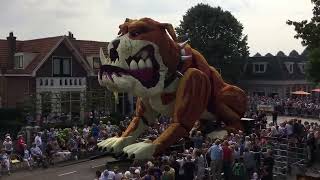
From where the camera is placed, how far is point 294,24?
25.1 m

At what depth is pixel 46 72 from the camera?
138 ft

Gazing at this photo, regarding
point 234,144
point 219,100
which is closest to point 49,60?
point 219,100

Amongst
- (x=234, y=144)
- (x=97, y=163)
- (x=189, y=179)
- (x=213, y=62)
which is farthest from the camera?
(x=213, y=62)

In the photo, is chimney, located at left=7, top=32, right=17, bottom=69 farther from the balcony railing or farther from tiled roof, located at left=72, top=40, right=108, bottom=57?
tiled roof, located at left=72, top=40, right=108, bottom=57

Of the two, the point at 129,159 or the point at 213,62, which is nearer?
the point at 129,159

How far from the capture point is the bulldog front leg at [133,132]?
75.9 feet

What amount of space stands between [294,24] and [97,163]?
1069 cm

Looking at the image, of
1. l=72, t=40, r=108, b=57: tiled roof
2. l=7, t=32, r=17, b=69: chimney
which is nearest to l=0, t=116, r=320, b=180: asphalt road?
l=7, t=32, r=17, b=69: chimney

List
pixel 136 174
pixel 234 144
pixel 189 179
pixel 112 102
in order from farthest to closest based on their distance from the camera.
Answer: pixel 112 102, pixel 234 144, pixel 189 179, pixel 136 174

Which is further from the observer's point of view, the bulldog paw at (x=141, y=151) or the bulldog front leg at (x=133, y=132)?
the bulldog front leg at (x=133, y=132)

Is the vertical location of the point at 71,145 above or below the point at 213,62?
below

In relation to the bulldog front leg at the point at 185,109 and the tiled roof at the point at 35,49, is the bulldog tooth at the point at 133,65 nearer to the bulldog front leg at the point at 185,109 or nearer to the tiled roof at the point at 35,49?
the bulldog front leg at the point at 185,109

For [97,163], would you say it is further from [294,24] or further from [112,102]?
[112,102]

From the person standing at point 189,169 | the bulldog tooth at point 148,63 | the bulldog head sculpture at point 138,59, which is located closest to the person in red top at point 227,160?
the person standing at point 189,169
